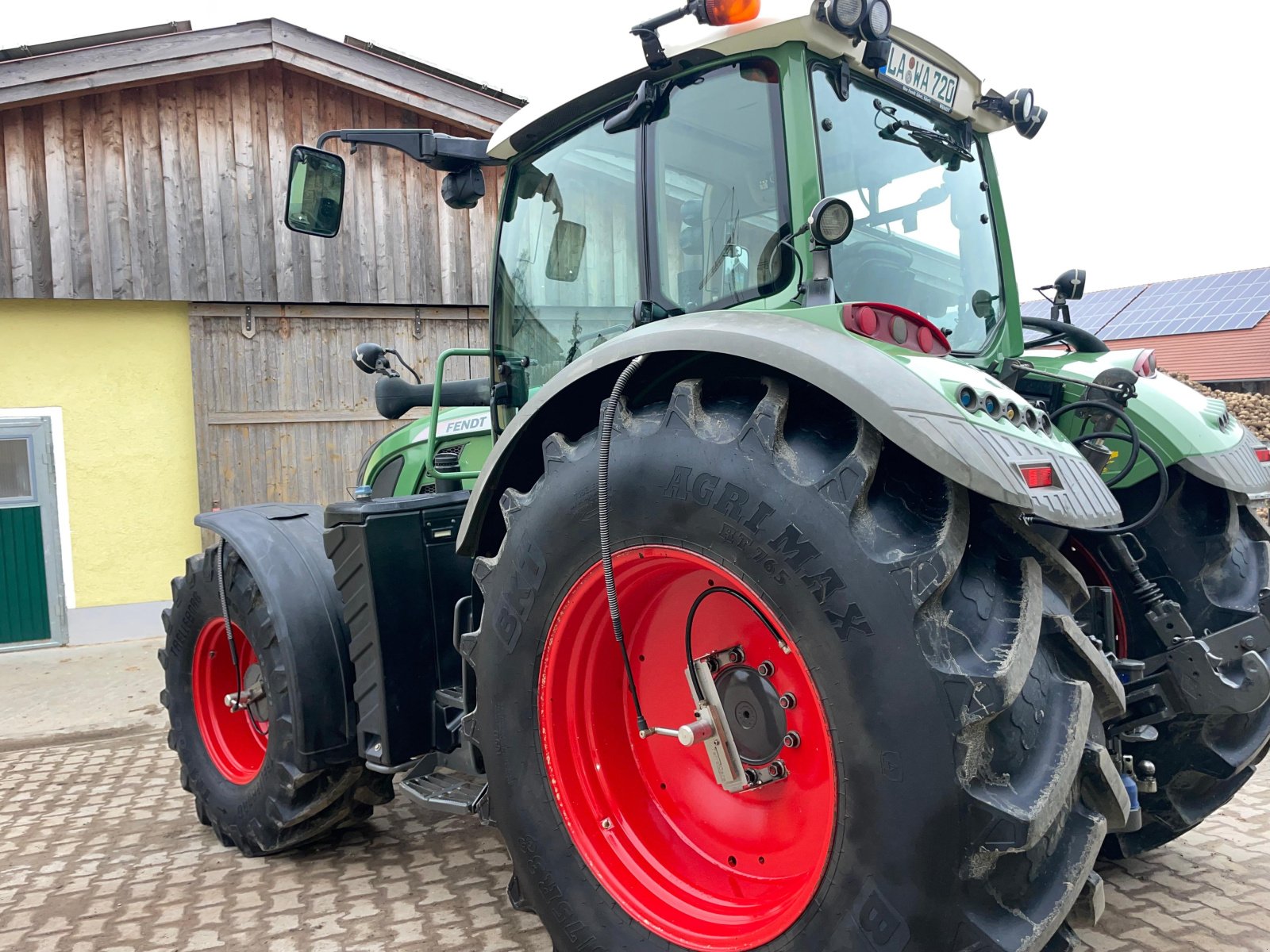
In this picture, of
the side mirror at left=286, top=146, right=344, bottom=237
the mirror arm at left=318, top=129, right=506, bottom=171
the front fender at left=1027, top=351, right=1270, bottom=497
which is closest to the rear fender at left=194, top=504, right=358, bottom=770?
the side mirror at left=286, top=146, right=344, bottom=237

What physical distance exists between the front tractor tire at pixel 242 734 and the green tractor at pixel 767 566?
0.02m

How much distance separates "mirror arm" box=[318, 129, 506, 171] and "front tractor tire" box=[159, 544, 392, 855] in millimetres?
1510

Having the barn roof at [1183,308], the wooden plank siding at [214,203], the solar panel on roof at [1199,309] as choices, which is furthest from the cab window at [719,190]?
the solar panel on roof at [1199,309]

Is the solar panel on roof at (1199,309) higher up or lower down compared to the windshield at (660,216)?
higher up

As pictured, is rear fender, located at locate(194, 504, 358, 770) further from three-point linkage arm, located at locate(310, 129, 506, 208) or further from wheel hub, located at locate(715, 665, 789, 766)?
wheel hub, located at locate(715, 665, 789, 766)

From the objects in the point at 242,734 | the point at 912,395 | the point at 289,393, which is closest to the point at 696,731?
the point at 912,395

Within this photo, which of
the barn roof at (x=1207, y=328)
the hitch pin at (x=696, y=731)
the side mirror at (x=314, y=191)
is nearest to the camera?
the hitch pin at (x=696, y=731)

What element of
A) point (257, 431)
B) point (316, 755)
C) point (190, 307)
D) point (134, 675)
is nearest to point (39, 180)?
point (190, 307)

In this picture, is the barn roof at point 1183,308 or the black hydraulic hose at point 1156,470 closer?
the black hydraulic hose at point 1156,470

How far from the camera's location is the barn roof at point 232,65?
265 inches

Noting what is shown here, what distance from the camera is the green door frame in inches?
279

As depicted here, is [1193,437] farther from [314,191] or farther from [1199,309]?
[1199,309]

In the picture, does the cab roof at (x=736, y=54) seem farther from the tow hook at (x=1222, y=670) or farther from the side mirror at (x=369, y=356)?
the tow hook at (x=1222, y=670)

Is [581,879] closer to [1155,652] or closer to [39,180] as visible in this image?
[1155,652]
